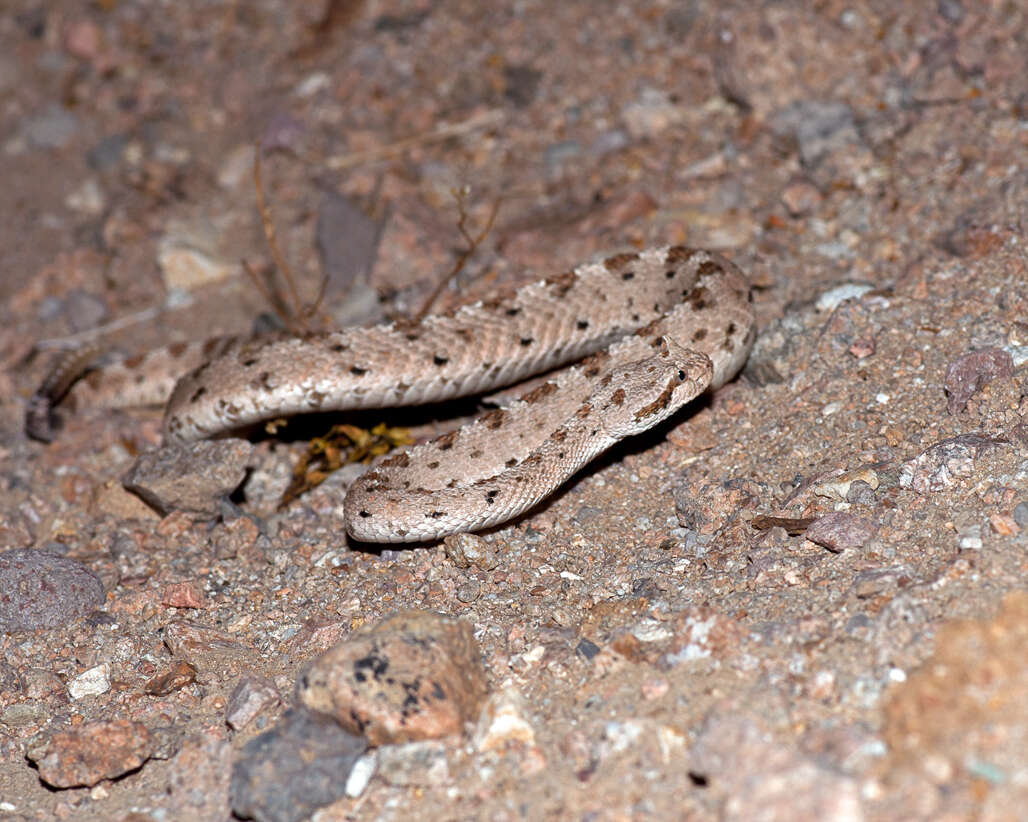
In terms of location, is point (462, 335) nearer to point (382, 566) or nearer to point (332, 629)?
point (382, 566)

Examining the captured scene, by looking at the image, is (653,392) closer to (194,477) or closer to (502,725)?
(502,725)

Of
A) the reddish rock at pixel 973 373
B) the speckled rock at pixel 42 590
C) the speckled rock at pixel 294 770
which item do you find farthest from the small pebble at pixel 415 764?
the reddish rock at pixel 973 373

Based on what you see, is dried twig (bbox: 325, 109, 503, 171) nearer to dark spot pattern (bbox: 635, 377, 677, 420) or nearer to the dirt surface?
the dirt surface

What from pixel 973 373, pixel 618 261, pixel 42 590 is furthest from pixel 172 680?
pixel 973 373

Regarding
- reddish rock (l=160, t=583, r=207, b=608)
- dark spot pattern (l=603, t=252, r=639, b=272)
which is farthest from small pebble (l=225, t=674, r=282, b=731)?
dark spot pattern (l=603, t=252, r=639, b=272)

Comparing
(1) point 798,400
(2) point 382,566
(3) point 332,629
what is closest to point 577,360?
(1) point 798,400

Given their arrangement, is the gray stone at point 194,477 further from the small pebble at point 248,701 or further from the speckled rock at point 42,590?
the small pebble at point 248,701
